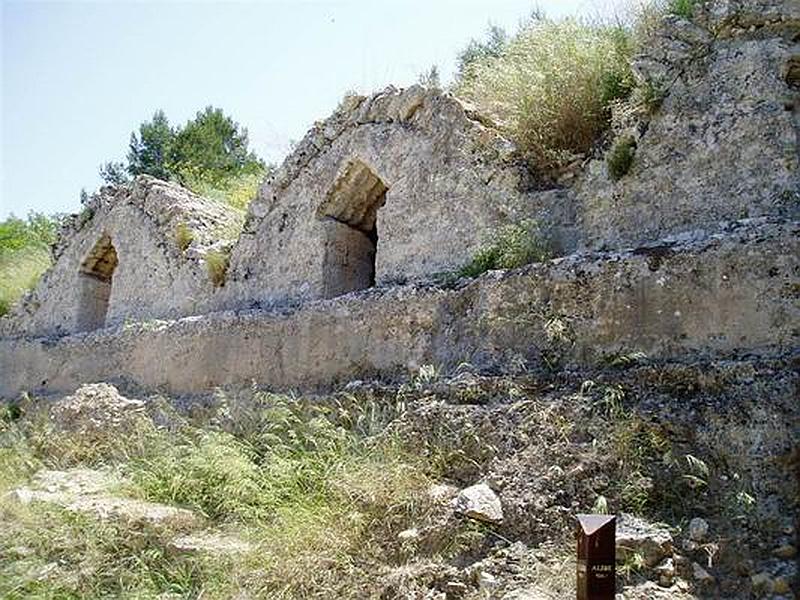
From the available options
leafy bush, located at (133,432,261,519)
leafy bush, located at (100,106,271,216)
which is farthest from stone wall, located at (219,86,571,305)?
leafy bush, located at (100,106,271,216)

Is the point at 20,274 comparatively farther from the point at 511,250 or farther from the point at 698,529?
the point at 698,529

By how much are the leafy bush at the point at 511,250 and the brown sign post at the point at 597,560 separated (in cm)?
249

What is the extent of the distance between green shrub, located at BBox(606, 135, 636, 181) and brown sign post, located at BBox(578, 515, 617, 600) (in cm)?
285

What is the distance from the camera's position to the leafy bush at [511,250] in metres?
5.41

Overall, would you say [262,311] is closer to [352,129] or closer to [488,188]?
[352,129]

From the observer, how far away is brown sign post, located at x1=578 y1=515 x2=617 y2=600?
2.99 meters

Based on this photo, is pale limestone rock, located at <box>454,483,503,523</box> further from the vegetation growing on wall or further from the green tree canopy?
the green tree canopy

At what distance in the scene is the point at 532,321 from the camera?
5.05m

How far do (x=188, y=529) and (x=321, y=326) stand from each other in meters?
2.03

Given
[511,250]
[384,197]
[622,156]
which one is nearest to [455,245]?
[511,250]

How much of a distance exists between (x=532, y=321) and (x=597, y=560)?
219cm

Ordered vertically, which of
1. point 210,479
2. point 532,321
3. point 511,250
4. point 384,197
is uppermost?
point 384,197

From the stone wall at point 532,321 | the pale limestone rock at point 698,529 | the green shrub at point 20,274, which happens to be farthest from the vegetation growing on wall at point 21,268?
the pale limestone rock at point 698,529

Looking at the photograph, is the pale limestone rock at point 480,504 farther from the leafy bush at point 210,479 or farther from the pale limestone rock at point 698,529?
the leafy bush at point 210,479
